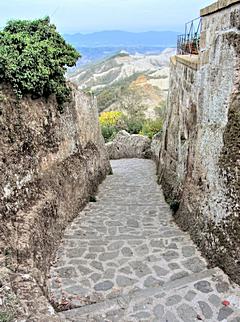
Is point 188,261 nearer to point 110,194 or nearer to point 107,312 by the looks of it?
point 107,312

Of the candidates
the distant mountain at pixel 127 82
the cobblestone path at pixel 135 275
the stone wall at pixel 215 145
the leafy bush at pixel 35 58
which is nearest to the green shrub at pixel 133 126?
the distant mountain at pixel 127 82

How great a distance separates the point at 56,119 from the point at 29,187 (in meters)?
2.62

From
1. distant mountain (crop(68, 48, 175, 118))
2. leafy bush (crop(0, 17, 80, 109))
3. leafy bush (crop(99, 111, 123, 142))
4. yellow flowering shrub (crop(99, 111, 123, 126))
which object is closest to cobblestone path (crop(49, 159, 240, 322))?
leafy bush (crop(0, 17, 80, 109))

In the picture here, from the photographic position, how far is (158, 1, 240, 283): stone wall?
619 cm

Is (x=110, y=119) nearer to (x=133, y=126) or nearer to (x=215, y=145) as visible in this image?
(x=133, y=126)

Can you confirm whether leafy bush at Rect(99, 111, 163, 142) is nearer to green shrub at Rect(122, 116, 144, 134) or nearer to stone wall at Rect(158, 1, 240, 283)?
green shrub at Rect(122, 116, 144, 134)

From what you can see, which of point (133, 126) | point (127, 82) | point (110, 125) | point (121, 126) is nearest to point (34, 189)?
point (133, 126)

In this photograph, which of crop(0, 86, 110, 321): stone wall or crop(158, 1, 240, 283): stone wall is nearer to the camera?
crop(0, 86, 110, 321): stone wall

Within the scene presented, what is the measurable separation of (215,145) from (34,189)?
365 centimetres

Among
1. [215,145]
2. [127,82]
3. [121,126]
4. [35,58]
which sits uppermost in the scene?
[35,58]

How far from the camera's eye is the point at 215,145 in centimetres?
711

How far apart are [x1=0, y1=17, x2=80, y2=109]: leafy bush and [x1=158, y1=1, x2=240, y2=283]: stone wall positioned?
3313mm

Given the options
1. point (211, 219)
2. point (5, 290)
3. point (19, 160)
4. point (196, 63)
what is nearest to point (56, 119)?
point (19, 160)

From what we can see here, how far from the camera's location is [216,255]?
21.1 feet
